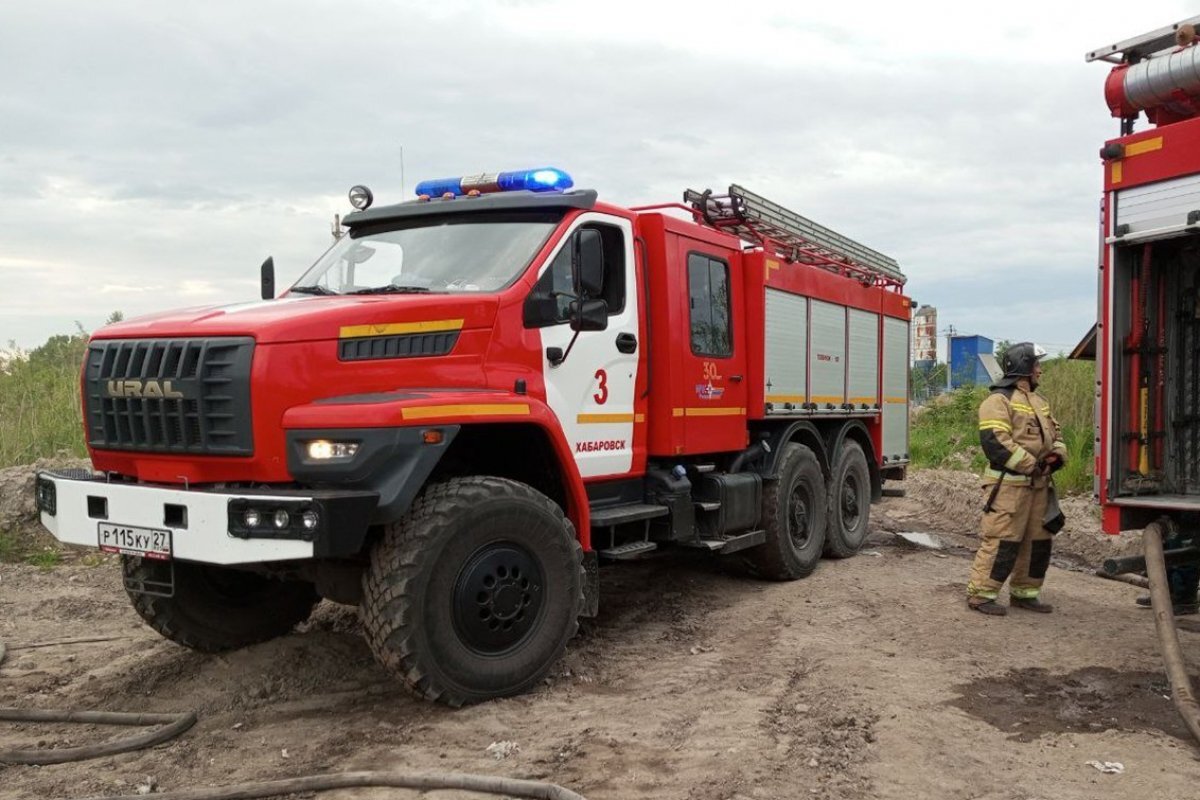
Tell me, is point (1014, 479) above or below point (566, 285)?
below

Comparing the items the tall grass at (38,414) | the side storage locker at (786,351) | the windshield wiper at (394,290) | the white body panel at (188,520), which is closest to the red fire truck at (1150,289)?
the side storage locker at (786,351)

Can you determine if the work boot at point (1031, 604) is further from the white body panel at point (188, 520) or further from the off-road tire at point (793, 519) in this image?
the white body panel at point (188, 520)

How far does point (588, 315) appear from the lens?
569cm

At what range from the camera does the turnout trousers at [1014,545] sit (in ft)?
22.7

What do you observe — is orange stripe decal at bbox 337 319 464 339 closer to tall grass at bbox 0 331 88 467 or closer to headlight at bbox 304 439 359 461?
headlight at bbox 304 439 359 461

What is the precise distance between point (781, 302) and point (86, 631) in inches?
211

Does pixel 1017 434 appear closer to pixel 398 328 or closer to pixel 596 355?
pixel 596 355

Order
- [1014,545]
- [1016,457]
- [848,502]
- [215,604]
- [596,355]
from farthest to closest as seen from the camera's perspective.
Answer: [848,502] < [1014,545] < [1016,457] < [596,355] < [215,604]

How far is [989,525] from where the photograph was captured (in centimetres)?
703

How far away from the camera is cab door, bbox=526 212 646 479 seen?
554 centimetres

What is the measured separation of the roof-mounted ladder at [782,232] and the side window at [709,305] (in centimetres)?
54

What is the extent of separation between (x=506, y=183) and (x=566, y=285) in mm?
764

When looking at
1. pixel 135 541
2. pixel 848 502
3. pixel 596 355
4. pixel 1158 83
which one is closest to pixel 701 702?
pixel 596 355

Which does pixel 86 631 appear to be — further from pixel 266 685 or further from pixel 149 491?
pixel 149 491
